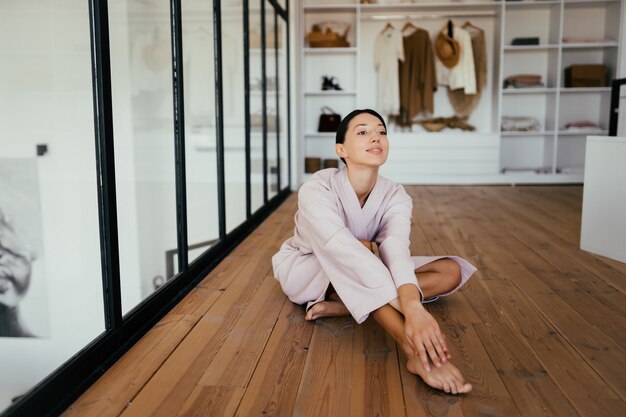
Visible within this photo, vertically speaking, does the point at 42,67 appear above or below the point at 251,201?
above

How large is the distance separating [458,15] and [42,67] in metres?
5.99

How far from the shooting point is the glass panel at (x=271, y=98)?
4.70 m

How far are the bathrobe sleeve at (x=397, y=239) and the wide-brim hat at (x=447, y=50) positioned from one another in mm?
4753

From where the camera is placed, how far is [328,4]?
22.2 feet

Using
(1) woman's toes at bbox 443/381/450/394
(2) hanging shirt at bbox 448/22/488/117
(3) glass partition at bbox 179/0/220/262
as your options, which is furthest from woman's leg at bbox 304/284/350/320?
(2) hanging shirt at bbox 448/22/488/117

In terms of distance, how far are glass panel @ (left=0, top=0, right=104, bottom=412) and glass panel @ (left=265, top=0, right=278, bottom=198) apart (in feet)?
9.79

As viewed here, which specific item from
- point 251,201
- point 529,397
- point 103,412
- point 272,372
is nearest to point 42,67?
point 103,412

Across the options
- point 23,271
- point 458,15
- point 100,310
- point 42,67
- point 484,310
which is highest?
point 458,15

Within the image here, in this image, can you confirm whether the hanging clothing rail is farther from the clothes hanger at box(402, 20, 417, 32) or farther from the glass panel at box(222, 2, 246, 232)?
the glass panel at box(222, 2, 246, 232)

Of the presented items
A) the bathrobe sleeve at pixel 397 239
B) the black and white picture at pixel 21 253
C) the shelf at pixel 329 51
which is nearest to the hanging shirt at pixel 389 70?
the shelf at pixel 329 51

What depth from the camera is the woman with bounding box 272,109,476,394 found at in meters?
1.58

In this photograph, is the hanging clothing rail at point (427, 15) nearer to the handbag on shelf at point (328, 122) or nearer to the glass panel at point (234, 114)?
the handbag on shelf at point (328, 122)

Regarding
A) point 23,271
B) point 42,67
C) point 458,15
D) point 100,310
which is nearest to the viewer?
point 23,271

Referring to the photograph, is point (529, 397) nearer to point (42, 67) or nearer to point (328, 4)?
point (42, 67)
